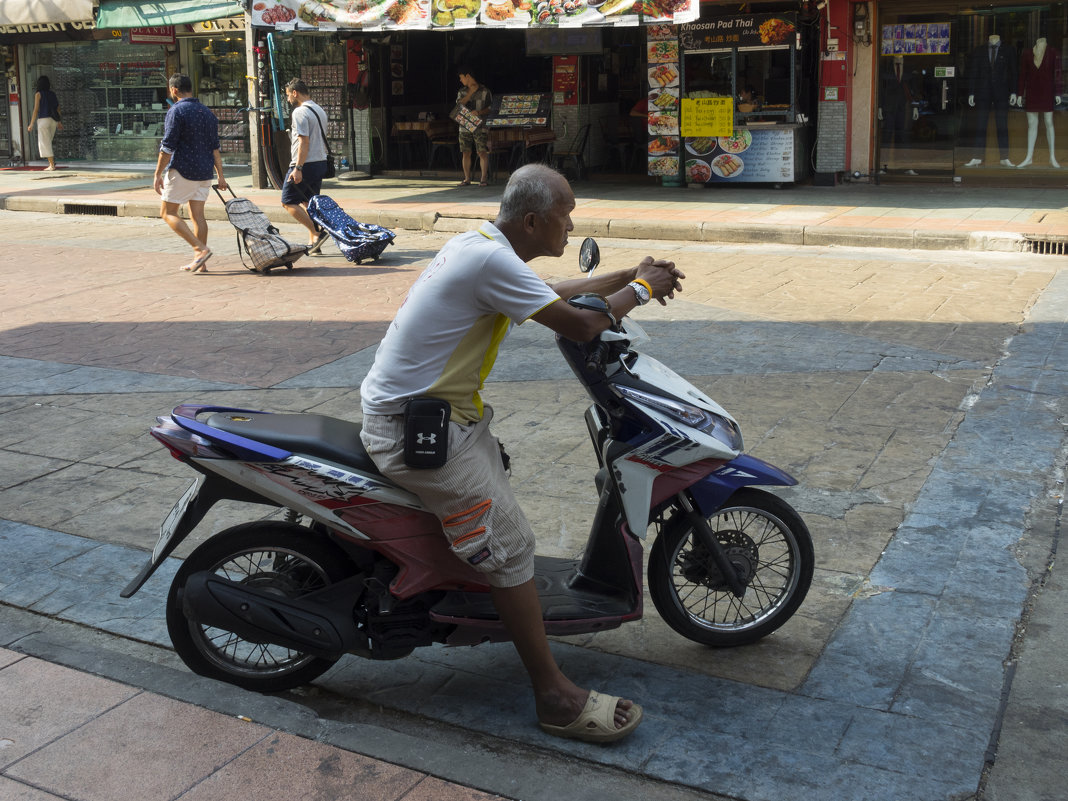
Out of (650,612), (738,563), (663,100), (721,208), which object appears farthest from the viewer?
(663,100)

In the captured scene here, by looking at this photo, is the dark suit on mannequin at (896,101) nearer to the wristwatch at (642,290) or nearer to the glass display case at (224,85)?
the glass display case at (224,85)

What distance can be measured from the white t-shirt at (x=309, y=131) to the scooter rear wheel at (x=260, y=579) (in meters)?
8.91

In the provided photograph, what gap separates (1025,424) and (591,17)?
9852 mm

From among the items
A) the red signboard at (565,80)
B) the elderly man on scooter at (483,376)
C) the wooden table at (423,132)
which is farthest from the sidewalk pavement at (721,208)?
the elderly man on scooter at (483,376)

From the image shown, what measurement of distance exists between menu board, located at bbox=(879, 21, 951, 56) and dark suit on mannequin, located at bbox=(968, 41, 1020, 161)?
1.58 ft

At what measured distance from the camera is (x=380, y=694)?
3.65m

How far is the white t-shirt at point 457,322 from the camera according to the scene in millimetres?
3123

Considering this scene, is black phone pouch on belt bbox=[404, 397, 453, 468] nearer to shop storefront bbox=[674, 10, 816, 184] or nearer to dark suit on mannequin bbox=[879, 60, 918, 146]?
shop storefront bbox=[674, 10, 816, 184]

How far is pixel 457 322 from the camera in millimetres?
3213

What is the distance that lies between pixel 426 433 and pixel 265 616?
0.76m

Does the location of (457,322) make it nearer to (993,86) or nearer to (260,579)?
(260,579)

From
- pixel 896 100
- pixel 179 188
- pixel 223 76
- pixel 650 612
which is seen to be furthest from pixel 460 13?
pixel 650 612

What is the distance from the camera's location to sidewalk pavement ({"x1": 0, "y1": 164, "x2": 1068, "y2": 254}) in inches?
476

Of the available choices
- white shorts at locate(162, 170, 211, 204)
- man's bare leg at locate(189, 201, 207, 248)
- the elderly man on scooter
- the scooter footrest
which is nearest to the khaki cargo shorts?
the elderly man on scooter
